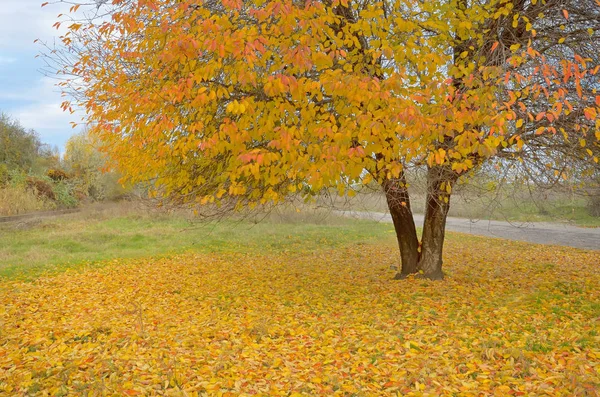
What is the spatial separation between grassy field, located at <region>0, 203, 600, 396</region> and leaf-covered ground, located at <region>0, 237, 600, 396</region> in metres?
0.02

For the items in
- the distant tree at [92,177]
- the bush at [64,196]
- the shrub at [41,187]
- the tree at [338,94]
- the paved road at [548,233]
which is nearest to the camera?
the tree at [338,94]

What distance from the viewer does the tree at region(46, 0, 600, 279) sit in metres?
5.64

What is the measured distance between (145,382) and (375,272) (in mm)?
7387

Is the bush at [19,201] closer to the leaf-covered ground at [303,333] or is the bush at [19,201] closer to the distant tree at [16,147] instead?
the distant tree at [16,147]

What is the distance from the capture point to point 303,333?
6.59 m

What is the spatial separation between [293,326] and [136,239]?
41.0ft

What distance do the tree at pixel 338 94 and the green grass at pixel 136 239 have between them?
4052mm

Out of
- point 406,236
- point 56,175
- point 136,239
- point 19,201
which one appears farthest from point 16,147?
point 406,236

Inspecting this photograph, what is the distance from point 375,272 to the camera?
11352mm

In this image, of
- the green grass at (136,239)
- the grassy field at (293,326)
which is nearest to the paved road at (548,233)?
the green grass at (136,239)

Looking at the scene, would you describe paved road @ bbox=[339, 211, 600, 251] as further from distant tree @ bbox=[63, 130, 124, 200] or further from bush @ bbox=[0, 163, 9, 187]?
distant tree @ bbox=[63, 130, 124, 200]

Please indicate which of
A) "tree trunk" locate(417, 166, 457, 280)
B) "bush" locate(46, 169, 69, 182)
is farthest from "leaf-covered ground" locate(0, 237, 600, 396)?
"bush" locate(46, 169, 69, 182)

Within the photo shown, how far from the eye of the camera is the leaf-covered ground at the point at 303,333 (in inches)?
188

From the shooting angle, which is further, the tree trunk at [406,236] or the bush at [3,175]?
the bush at [3,175]
